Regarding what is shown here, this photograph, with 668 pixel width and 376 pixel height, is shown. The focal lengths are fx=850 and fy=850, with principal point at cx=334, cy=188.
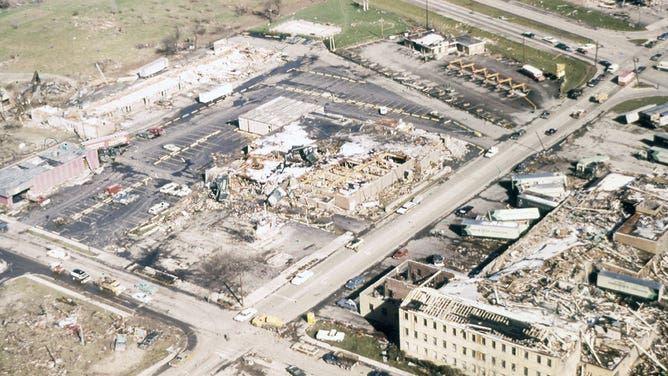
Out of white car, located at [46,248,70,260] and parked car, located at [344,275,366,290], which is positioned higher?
white car, located at [46,248,70,260]

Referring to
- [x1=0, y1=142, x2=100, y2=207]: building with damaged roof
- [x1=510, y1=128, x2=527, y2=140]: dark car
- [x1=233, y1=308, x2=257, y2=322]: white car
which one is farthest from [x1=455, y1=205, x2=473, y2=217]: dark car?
[x1=0, y1=142, x2=100, y2=207]: building with damaged roof

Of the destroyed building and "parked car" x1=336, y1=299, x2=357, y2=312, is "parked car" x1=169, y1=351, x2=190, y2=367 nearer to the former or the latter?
"parked car" x1=336, y1=299, x2=357, y2=312

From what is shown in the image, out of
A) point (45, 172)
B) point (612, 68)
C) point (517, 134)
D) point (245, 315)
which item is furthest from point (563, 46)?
point (45, 172)

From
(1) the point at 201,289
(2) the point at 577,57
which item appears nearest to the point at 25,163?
(1) the point at 201,289

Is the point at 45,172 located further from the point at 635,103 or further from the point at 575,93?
the point at 635,103

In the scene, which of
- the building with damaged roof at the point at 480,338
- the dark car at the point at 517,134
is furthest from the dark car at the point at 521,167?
the building with damaged roof at the point at 480,338
